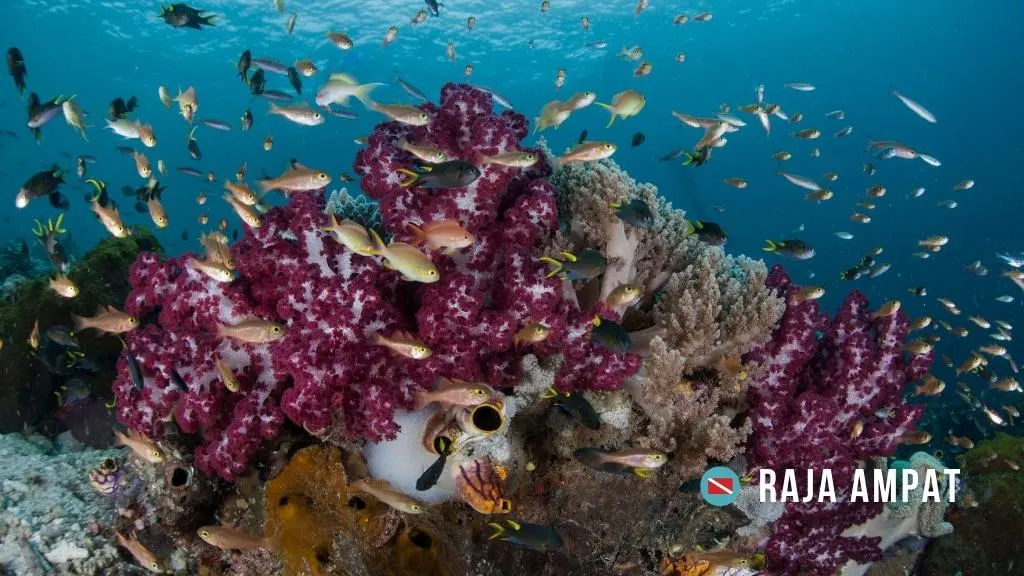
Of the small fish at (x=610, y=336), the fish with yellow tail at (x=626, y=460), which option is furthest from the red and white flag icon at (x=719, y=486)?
the small fish at (x=610, y=336)

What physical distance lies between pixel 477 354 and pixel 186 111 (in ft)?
21.4

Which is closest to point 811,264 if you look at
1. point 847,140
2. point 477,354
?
point 847,140

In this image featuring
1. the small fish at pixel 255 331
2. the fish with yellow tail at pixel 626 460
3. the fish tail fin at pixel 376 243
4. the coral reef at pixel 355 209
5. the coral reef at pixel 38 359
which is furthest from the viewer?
the coral reef at pixel 38 359

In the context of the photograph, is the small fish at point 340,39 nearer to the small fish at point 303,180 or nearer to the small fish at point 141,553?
the small fish at point 303,180

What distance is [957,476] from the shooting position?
266 inches

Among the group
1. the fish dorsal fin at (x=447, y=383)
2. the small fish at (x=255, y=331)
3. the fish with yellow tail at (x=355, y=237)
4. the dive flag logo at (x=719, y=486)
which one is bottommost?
the dive flag logo at (x=719, y=486)

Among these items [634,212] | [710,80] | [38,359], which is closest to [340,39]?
[38,359]

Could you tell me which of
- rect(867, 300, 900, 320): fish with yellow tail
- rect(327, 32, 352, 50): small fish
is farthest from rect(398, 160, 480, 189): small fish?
rect(327, 32, 352, 50): small fish

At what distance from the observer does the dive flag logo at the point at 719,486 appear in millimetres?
4266

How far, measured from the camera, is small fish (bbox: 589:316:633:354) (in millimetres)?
3865

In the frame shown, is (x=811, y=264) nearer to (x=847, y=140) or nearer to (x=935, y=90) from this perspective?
(x=847, y=140)

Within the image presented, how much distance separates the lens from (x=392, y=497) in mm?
3539

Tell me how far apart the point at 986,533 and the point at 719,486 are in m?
4.85

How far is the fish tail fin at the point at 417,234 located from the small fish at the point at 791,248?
4.24 meters
